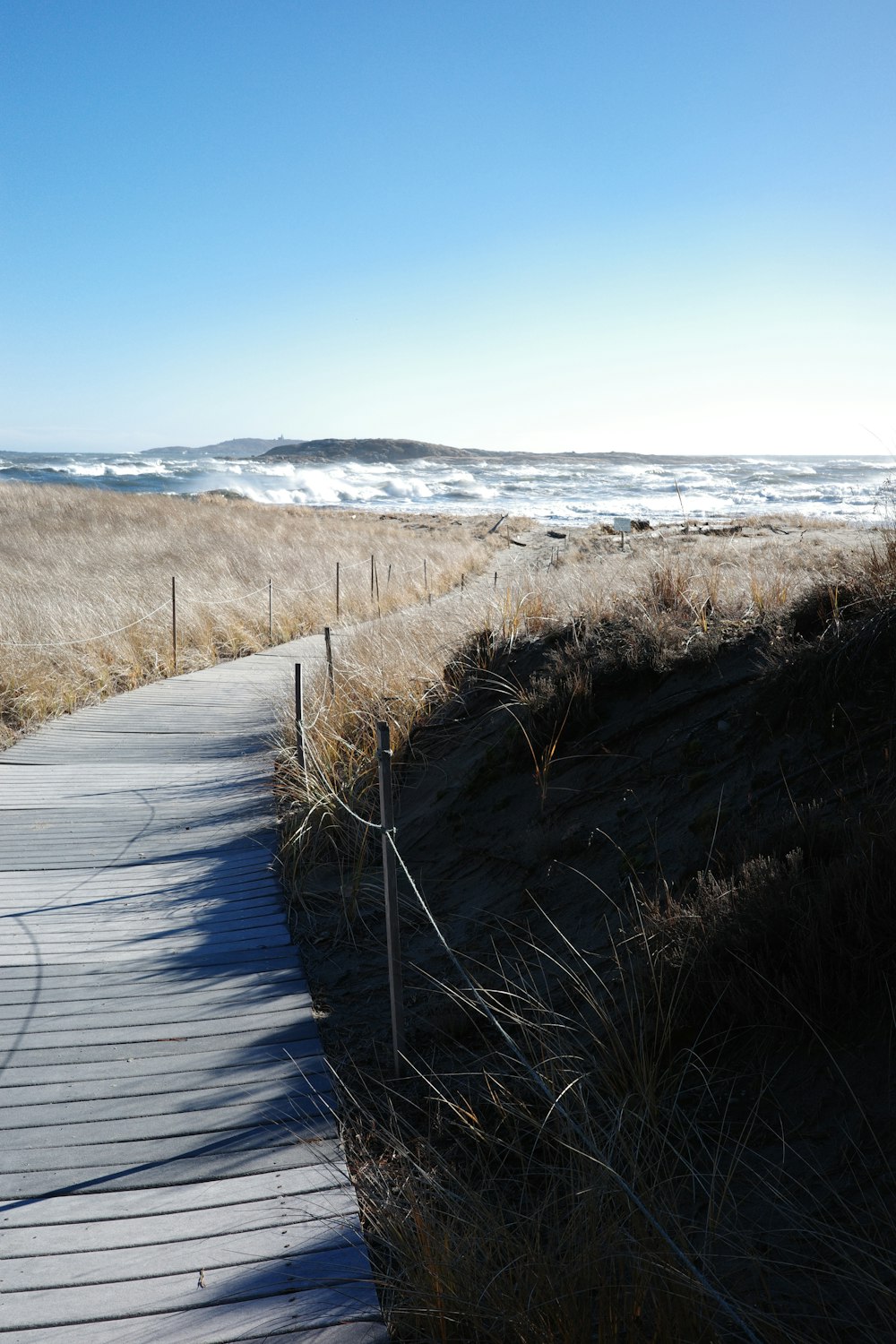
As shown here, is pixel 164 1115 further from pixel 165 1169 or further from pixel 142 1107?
pixel 165 1169

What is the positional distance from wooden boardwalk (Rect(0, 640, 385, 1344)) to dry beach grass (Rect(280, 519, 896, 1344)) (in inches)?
8.5

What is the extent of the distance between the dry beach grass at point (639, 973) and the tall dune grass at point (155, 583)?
19.2ft

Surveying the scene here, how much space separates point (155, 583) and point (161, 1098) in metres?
14.3

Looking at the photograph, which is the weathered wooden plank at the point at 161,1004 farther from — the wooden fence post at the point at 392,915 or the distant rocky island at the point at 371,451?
the distant rocky island at the point at 371,451

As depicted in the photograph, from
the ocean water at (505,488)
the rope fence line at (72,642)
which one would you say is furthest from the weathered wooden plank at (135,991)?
the ocean water at (505,488)

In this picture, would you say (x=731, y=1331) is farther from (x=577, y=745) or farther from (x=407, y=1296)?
(x=577, y=745)

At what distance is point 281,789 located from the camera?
735 cm

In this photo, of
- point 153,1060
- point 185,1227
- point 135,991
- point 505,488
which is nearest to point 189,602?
point 135,991

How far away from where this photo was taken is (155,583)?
17109 mm

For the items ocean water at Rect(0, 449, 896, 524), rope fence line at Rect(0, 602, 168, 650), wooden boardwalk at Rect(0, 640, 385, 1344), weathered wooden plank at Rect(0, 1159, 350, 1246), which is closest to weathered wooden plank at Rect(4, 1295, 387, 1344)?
wooden boardwalk at Rect(0, 640, 385, 1344)

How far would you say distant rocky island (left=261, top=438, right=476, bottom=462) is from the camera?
136500 mm

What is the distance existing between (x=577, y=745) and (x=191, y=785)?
11.9 ft

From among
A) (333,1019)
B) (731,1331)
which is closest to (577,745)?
(333,1019)

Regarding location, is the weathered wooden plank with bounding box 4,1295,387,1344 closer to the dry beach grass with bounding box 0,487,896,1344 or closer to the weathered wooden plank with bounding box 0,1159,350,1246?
the dry beach grass with bounding box 0,487,896,1344
